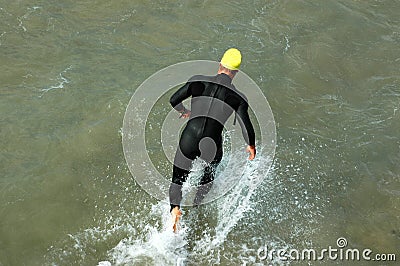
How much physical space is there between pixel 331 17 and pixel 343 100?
106 inches

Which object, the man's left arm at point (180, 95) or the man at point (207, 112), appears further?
the man's left arm at point (180, 95)

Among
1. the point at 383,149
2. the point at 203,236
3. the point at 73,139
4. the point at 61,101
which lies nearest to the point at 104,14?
the point at 61,101

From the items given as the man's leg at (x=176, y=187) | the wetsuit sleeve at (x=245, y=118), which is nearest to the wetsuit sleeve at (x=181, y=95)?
the wetsuit sleeve at (x=245, y=118)

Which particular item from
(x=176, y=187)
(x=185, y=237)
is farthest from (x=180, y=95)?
(x=185, y=237)

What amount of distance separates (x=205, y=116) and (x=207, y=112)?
5cm

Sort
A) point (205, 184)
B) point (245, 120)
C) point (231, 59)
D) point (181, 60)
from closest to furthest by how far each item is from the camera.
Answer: point (231, 59) < point (245, 120) < point (205, 184) < point (181, 60)

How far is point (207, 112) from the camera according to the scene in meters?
4.54

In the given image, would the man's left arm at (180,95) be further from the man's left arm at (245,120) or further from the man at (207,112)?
the man's left arm at (245,120)

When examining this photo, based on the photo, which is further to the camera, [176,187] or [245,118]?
[176,187]

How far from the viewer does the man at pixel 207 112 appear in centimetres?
448

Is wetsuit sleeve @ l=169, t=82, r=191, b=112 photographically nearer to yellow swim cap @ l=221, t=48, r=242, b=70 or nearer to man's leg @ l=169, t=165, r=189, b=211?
yellow swim cap @ l=221, t=48, r=242, b=70

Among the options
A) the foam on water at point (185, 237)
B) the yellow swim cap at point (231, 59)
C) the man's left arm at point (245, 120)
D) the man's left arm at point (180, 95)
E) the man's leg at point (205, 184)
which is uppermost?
the yellow swim cap at point (231, 59)

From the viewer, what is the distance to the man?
4477 mm

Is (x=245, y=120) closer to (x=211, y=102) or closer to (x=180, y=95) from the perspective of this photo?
(x=211, y=102)
